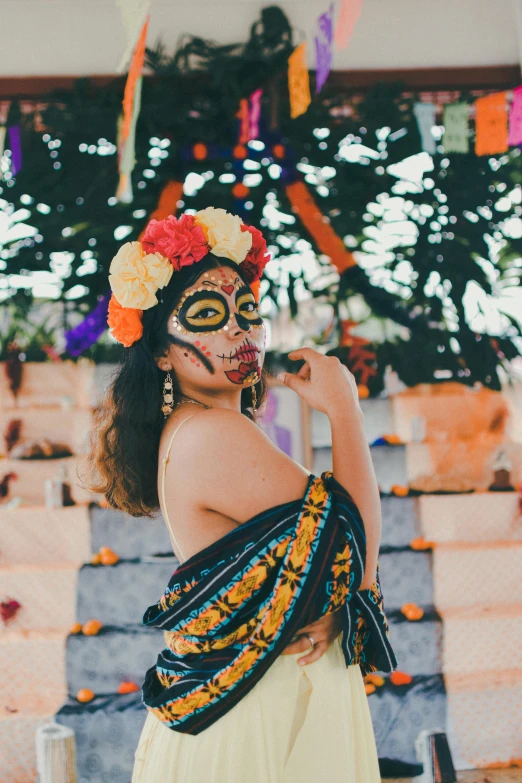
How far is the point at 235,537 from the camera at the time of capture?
1.08m

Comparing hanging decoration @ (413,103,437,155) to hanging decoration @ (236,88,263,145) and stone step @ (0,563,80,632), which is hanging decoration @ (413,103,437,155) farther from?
stone step @ (0,563,80,632)

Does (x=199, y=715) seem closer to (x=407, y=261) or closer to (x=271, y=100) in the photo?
(x=407, y=261)

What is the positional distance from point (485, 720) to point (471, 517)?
792mm

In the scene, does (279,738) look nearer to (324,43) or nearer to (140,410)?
(140,410)

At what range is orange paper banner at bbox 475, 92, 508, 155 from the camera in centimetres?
303

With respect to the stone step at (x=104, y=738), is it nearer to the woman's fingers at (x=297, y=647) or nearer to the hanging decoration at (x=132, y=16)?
the woman's fingers at (x=297, y=647)

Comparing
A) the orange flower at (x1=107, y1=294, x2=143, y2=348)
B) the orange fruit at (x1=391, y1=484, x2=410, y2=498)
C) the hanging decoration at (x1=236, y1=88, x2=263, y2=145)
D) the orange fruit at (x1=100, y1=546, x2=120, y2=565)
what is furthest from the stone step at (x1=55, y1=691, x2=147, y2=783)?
the hanging decoration at (x1=236, y1=88, x2=263, y2=145)

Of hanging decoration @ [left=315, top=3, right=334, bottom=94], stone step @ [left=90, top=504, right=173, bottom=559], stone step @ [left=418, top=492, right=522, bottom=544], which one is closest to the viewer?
hanging decoration @ [left=315, top=3, right=334, bottom=94]

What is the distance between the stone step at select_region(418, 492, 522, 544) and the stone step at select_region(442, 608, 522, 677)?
0.34 meters


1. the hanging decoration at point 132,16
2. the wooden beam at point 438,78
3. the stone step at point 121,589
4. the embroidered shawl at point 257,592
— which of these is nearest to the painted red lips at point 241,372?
the embroidered shawl at point 257,592

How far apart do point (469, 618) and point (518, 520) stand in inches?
21.3

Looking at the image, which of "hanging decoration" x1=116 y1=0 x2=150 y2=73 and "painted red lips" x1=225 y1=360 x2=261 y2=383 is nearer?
"painted red lips" x1=225 y1=360 x2=261 y2=383

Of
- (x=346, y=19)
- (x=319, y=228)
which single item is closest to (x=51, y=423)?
(x=319, y=228)

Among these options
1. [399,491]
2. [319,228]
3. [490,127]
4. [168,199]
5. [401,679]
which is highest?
[490,127]
